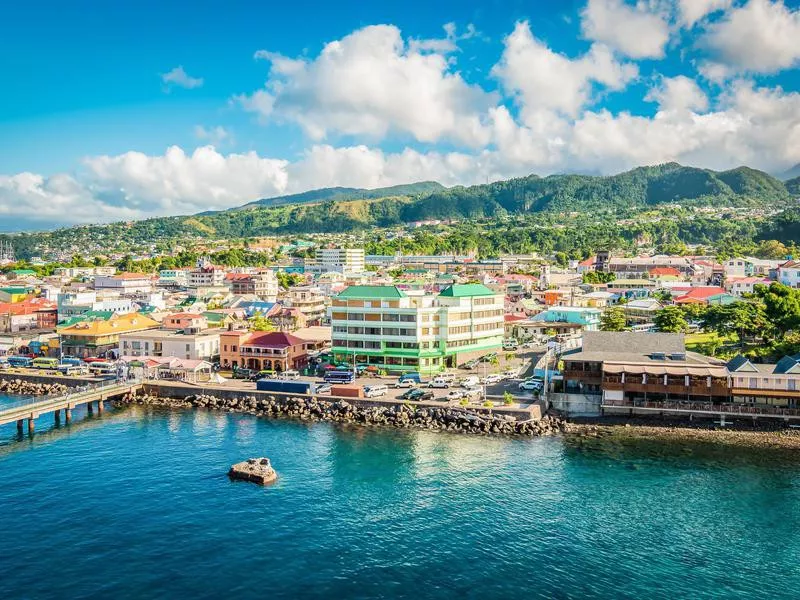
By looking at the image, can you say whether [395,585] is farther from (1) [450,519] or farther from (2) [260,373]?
(2) [260,373]

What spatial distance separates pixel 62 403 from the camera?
149ft

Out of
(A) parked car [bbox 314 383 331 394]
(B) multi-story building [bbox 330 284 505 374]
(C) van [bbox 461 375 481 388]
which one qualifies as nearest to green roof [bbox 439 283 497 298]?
(B) multi-story building [bbox 330 284 505 374]

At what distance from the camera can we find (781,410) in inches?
1574

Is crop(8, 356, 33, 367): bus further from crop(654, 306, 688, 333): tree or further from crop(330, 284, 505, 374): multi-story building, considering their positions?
crop(654, 306, 688, 333): tree

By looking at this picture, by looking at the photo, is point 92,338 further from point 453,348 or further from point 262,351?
point 453,348

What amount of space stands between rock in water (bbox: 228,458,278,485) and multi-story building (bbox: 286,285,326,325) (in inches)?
1876

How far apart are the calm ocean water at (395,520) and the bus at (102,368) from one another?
17.3 metres

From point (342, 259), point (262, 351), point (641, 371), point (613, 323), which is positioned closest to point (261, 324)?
point (262, 351)

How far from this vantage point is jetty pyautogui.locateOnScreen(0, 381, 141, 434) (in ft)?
138

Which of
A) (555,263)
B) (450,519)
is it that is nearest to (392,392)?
(450,519)

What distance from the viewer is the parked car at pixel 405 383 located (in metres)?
49.8

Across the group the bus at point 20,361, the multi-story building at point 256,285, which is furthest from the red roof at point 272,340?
the multi-story building at point 256,285

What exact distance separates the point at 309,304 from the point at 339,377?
132ft

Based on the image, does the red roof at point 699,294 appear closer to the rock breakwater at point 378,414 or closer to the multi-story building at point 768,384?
the multi-story building at point 768,384
